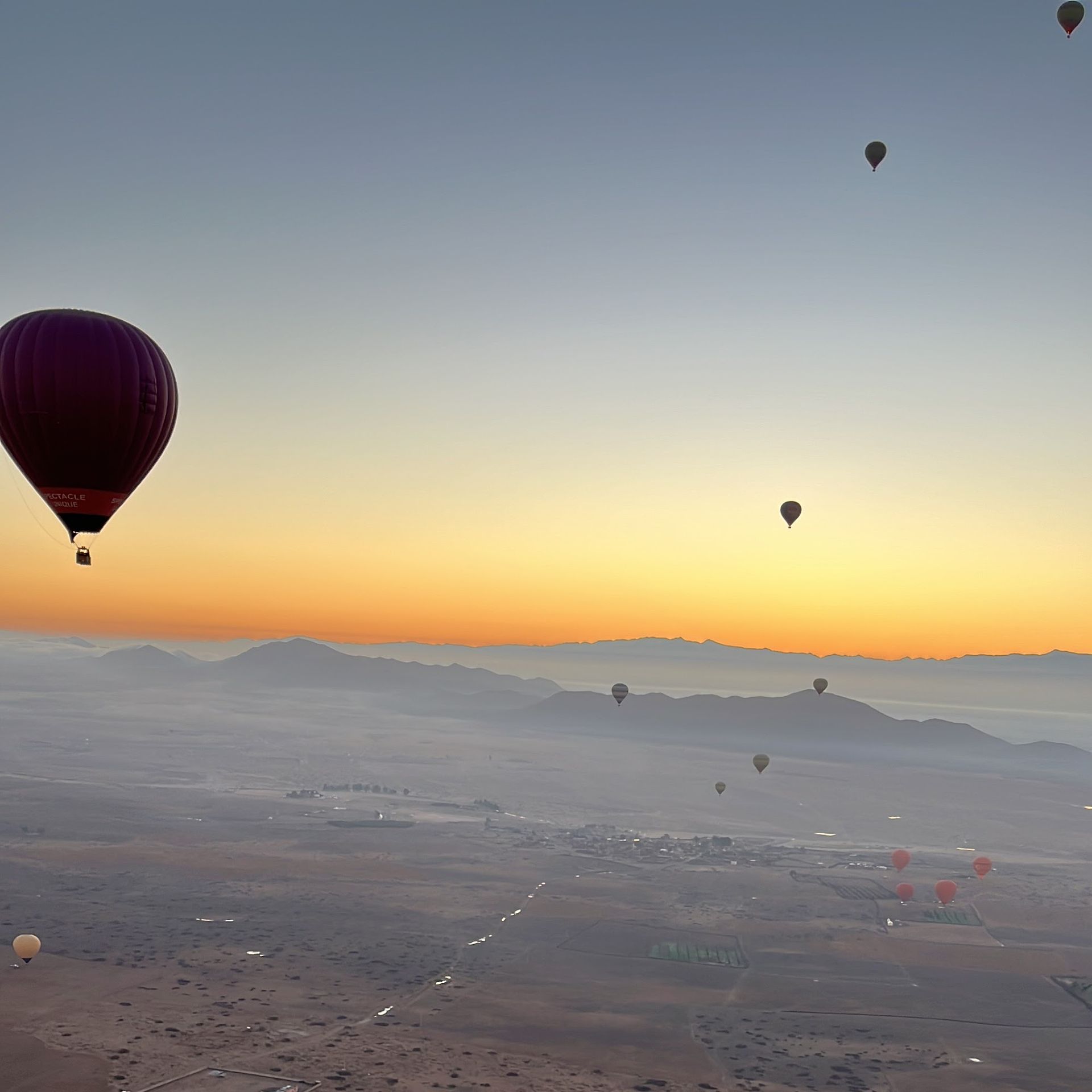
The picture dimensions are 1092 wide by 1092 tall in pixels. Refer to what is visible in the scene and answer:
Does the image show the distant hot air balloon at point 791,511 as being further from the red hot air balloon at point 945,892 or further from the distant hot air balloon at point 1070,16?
the red hot air balloon at point 945,892

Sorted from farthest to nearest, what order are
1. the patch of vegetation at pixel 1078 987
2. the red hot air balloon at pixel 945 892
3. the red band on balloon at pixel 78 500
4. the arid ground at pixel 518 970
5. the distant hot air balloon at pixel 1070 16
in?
the red hot air balloon at pixel 945 892, the patch of vegetation at pixel 1078 987, the arid ground at pixel 518 970, the distant hot air balloon at pixel 1070 16, the red band on balloon at pixel 78 500

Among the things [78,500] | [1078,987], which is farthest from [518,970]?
[78,500]

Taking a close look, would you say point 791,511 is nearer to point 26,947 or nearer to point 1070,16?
point 1070,16

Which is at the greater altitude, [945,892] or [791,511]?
[791,511]

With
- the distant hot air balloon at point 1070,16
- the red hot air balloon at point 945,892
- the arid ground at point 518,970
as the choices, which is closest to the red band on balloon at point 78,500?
the arid ground at point 518,970

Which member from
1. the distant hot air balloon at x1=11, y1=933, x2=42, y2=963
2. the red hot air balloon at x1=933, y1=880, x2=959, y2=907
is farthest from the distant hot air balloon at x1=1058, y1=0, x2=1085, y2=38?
the red hot air balloon at x1=933, y1=880, x2=959, y2=907

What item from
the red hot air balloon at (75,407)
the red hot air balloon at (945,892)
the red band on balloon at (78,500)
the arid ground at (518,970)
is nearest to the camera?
the red hot air balloon at (75,407)

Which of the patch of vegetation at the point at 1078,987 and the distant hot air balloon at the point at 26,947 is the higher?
the distant hot air balloon at the point at 26,947

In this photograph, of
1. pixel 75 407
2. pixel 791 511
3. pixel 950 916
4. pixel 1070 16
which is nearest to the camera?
pixel 75 407
